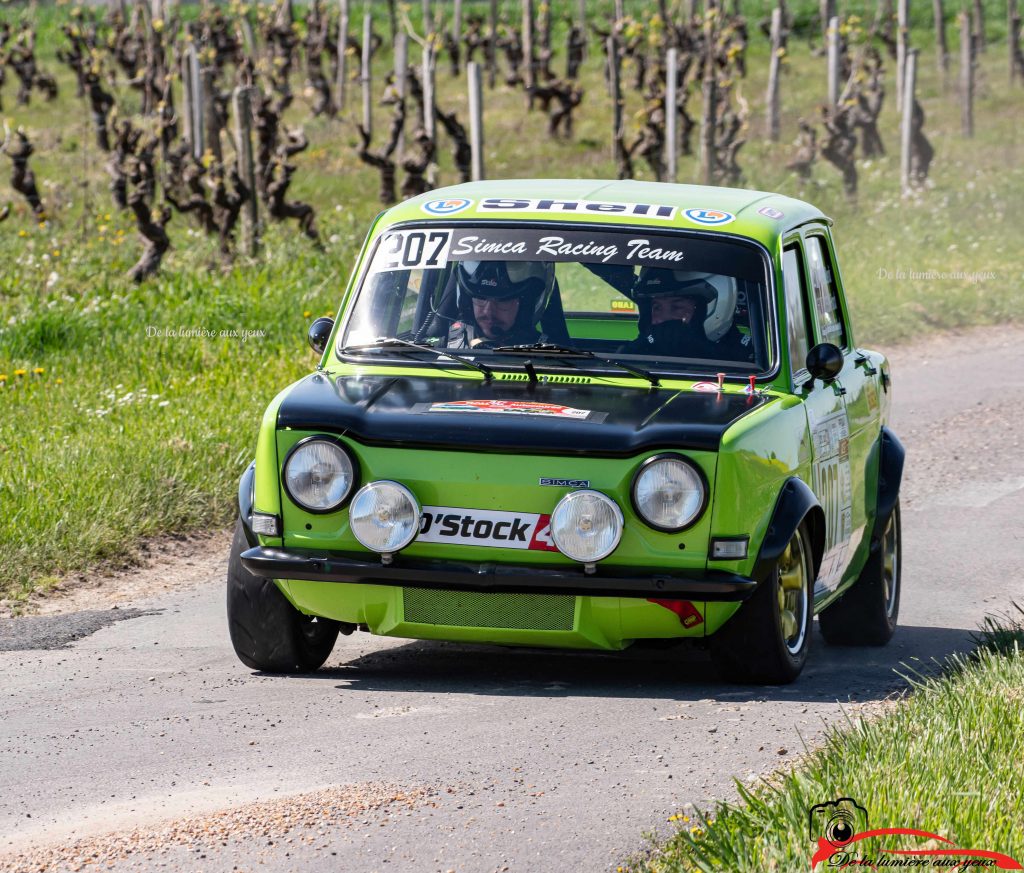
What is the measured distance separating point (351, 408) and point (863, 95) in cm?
2662

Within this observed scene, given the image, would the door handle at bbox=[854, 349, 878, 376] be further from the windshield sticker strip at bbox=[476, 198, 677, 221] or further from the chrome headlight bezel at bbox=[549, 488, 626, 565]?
the chrome headlight bezel at bbox=[549, 488, 626, 565]

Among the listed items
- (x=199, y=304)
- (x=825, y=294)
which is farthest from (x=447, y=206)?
(x=199, y=304)

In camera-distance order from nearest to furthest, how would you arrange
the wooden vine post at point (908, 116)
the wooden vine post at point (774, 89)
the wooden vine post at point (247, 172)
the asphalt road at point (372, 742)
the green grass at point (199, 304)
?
the asphalt road at point (372, 742)
the green grass at point (199, 304)
the wooden vine post at point (247, 172)
the wooden vine post at point (908, 116)
the wooden vine post at point (774, 89)

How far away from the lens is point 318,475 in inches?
231

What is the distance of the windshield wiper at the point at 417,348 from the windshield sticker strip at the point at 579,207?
0.66 metres

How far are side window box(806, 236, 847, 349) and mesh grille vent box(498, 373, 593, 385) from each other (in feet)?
4.34

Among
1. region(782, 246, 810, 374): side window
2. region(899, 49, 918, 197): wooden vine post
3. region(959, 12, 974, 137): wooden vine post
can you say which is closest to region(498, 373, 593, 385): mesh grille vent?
region(782, 246, 810, 374): side window

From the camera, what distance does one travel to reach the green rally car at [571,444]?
5660mm

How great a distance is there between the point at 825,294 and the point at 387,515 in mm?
2622

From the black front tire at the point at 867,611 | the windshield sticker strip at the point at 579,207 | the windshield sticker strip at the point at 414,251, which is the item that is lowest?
the black front tire at the point at 867,611

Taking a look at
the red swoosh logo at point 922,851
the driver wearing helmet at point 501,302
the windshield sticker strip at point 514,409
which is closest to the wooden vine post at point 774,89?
the driver wearing helmet at point 501,302

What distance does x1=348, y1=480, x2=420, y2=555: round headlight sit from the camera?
572 centimetres

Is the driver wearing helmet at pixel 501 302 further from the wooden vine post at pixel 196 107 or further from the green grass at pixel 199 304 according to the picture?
the wooden vine post at pixel 196 107

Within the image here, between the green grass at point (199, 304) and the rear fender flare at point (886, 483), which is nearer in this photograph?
the rear fender flare at point (886, 483)
